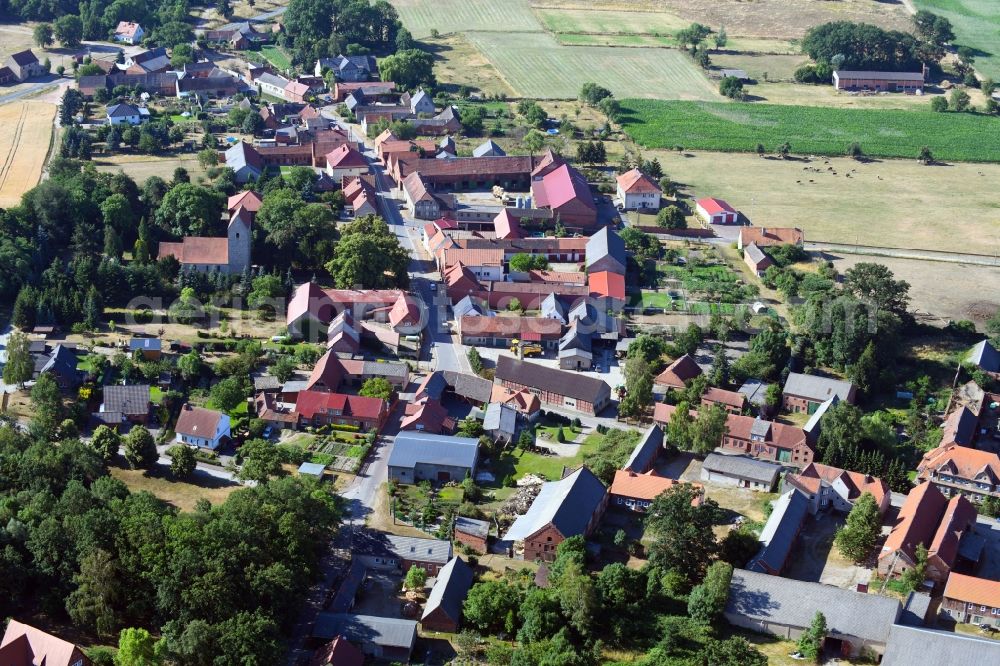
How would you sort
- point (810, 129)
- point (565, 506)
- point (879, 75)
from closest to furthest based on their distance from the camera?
point (565, 506) → point (810, 129) → point (879, 75)

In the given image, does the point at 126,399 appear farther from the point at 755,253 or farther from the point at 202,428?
the point at 755,253

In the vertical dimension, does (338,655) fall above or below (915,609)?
above

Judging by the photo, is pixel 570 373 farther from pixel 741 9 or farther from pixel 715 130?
pixel 741 9

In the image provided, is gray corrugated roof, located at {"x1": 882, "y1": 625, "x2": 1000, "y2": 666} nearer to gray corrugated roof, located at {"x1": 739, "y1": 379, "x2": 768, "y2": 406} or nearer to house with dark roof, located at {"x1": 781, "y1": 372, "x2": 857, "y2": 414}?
house with dark roof, located at {"x1": 781, "y1": 372, "x2": 857, "y2": 414}

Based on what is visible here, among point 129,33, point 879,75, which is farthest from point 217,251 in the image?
point 879,75

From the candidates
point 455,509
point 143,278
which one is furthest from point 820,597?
point 143,278

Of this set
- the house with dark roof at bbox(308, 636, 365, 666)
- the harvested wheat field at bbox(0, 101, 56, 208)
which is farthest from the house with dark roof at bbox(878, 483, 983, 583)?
the harvested wheat field at bbox(0, 101, 56, 208)
